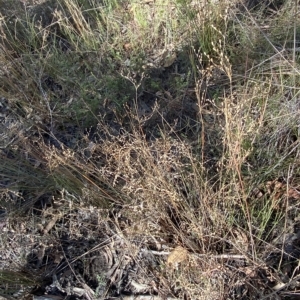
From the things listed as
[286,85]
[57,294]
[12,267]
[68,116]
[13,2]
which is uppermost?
[13,2]

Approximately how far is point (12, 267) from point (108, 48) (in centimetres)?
143

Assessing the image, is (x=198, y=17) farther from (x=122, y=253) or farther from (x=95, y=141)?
(x=122, y=253)

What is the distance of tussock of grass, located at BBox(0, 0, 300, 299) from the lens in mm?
1680

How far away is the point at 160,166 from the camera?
170 cm

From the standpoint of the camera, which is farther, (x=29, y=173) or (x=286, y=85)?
(x=29, y=173)

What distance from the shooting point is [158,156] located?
1.80 metres

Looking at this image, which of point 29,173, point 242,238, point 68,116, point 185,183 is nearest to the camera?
point 242,238

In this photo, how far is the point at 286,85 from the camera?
2023 mm

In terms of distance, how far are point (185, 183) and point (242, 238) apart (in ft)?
1.18

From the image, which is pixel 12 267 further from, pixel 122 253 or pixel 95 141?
pixel 95 141

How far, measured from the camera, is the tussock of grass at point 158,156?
1.68 meters

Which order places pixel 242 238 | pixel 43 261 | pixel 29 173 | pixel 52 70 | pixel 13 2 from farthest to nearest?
pixel 13 2, pixel 52 70, pixel 29 173, pixel 43 261, pixel 242 238

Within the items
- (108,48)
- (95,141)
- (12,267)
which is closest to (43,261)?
(12,267)

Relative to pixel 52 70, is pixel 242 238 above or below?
below
